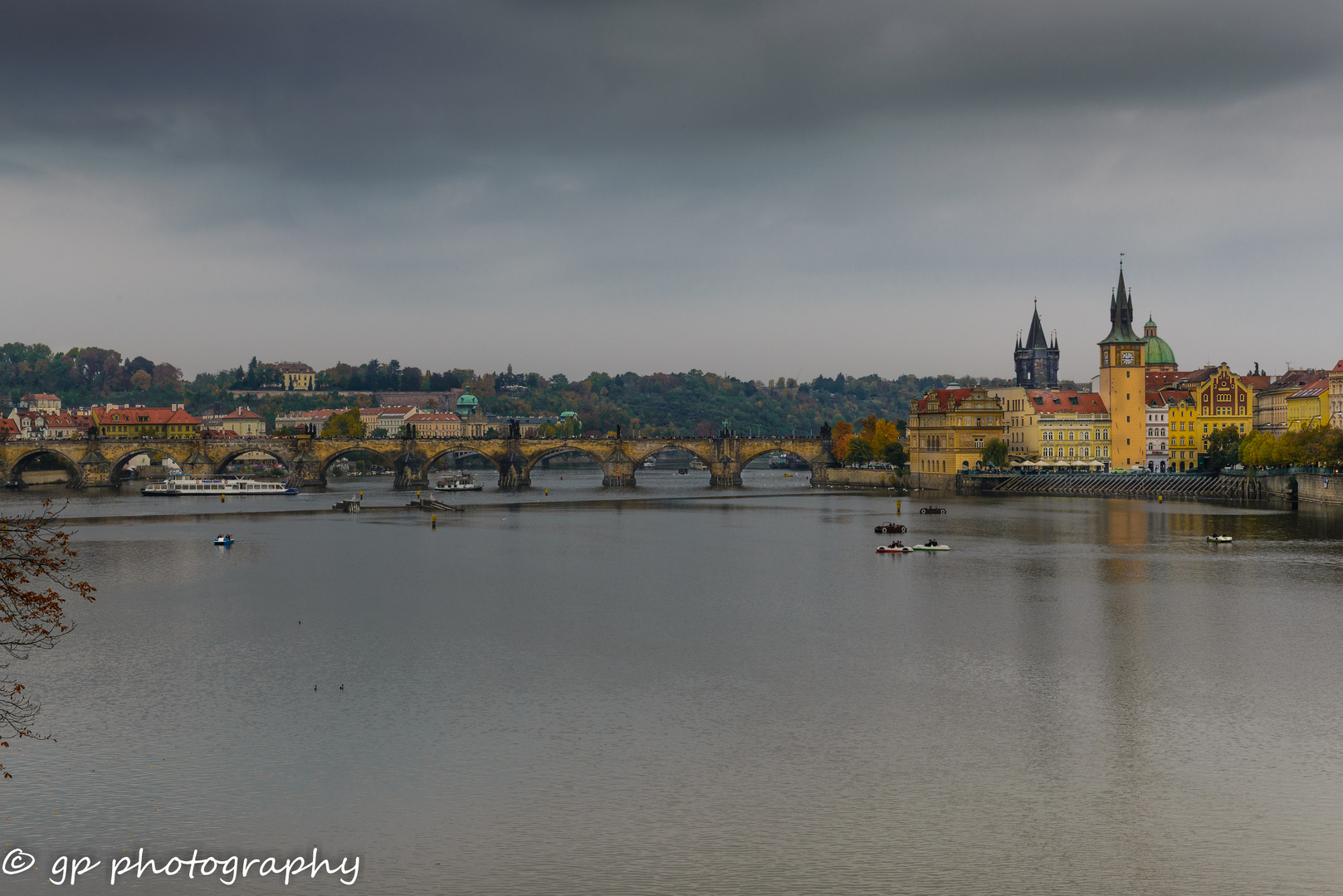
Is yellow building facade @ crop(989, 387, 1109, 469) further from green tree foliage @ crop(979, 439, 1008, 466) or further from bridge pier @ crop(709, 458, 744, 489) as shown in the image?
bridge pier @ crop(709, 458, 744, 489)

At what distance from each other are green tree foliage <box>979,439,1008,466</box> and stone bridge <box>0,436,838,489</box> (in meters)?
23.3

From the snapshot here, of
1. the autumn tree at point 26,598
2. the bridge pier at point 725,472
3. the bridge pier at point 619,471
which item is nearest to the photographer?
the autumn tree at point 26,598

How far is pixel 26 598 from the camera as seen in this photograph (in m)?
14.7

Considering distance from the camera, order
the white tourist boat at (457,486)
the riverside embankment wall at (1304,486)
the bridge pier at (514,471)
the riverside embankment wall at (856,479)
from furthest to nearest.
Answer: the bridge pier at (514,471), the riverside embankment wall at (856,479), the white tourist boat at (457,486), the riverside embankment wall at (1304,486)

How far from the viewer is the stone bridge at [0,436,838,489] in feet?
470

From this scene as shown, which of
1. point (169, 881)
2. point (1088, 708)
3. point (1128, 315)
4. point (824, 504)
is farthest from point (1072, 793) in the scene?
point (1128, 315)

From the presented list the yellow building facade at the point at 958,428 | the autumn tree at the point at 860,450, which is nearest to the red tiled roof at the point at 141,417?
the autumn tree at the point at 860,450

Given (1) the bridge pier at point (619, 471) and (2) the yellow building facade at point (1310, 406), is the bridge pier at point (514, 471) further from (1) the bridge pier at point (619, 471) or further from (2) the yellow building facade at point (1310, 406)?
(2) the yellow building facade at point (1310, 406)

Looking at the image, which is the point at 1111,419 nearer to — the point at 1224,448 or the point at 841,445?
the point at 1224,448

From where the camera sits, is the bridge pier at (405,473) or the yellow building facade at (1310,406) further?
the bridge pier at (405,473)

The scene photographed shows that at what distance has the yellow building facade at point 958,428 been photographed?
136375mm

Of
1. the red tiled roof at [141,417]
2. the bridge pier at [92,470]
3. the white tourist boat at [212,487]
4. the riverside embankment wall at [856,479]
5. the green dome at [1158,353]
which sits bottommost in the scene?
the riverside embankment wall at [856,479]

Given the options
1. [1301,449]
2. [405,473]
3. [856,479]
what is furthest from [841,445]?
[1301,449]

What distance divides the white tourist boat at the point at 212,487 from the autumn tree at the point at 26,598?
69.8 m
